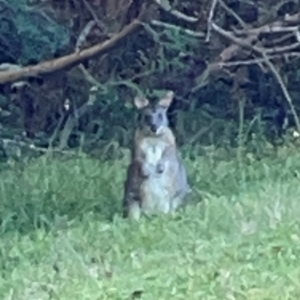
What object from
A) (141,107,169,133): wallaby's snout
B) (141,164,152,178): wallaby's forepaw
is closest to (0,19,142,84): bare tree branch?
(141,107,169,133): wallaby's snout

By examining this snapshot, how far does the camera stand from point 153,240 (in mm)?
7418

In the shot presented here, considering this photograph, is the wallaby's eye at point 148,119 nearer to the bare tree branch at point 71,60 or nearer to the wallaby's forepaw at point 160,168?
the bare tree branch at point 71,60

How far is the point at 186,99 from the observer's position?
500 inches

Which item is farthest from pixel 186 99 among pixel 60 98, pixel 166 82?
pixel 60 98

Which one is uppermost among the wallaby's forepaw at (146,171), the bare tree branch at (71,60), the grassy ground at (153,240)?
the bare tree branch at (71,60)

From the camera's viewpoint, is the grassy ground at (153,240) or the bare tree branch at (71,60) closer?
the grassy ground at (153,240)

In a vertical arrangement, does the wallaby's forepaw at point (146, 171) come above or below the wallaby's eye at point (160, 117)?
below

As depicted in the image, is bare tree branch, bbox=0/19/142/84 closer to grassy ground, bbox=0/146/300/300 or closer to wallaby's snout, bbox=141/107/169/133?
wallaby's snout, bbox=141/107/169/133

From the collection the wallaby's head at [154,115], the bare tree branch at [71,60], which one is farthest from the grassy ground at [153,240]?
the bare tree branch at [71,60]

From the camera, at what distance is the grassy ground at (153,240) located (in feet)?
21.1

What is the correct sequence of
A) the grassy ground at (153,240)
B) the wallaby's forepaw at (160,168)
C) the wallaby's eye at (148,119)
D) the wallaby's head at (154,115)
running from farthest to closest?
the wallaby's eye at (148,119)
the wallaby's head at (154,115)
the wallaby's forepaw at (160,168)
the grassy ground at (153,240)

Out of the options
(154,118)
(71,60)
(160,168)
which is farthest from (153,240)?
(71,60)

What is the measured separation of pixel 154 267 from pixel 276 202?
1253mm

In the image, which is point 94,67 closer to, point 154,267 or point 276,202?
point 276,202
